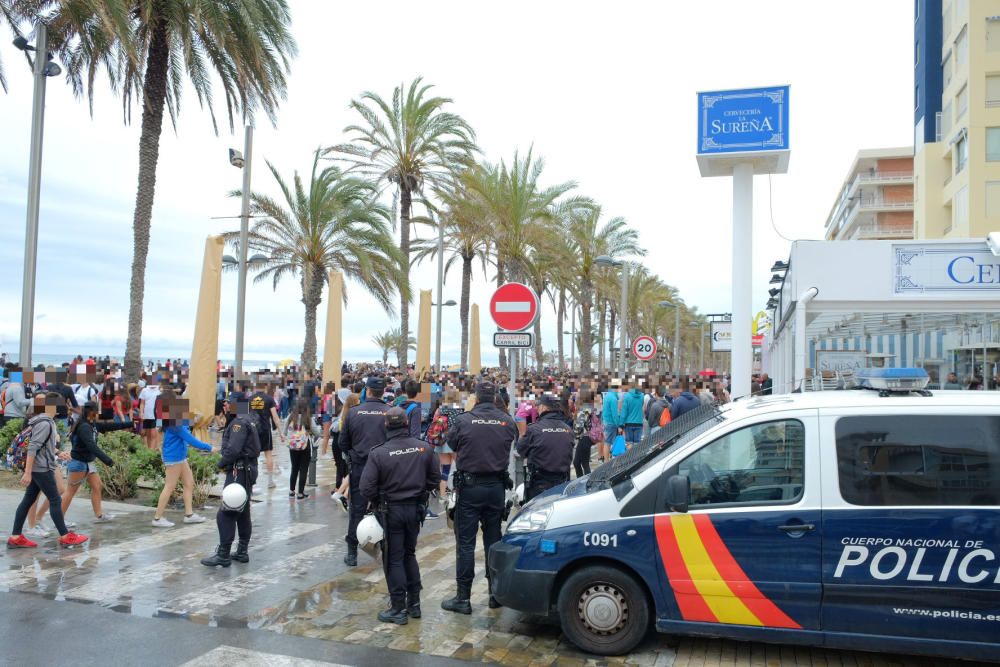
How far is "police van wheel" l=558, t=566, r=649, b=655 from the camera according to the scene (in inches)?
193

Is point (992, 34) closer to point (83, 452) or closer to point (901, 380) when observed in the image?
point (901, 380)

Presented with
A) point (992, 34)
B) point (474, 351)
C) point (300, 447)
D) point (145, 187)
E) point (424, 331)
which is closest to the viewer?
point (300, 447)

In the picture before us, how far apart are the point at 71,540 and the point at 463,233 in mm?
22109

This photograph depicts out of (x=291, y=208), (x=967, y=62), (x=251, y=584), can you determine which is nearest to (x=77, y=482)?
(x=251, y=584)

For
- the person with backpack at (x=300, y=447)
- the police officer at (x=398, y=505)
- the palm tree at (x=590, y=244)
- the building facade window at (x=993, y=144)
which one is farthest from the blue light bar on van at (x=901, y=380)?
the building facade window at (x=993, y=144)

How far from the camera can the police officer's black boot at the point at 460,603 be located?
5.73 meters

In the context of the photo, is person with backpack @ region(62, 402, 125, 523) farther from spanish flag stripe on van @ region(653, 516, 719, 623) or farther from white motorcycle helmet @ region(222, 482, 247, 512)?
spanish flag stripe on van @ region(653, 516, 719, 623)

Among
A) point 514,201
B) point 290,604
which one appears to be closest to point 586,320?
point 514,201

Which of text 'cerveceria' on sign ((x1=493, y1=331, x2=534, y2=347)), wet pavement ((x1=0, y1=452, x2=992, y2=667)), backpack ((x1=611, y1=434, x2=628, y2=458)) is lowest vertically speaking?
wet pavement ((x1=0, y1=452, x2=992, y2=667))

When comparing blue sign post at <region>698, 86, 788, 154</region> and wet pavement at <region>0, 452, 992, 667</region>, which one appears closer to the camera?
wet pavement at <region>0, 452, 992, 667</region>

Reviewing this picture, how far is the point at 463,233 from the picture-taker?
2856 cm

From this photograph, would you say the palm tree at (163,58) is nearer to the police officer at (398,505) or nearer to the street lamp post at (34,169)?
the street lamp post at (34,169)

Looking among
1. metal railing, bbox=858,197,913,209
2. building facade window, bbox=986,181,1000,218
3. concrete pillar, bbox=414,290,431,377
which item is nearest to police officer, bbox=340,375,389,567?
concrete pillar, bbox=414,290,431,377

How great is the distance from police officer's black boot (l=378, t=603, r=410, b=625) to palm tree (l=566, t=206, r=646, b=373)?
25.1 meters
